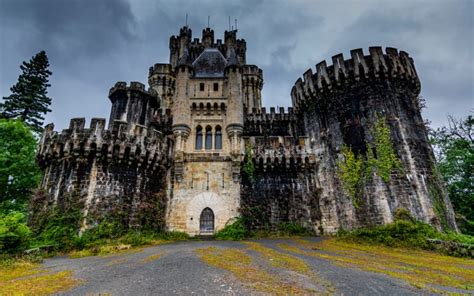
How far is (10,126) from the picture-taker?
20969mm

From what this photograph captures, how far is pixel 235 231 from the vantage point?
56.1ft

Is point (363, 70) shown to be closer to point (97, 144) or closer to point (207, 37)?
point (97, 144)

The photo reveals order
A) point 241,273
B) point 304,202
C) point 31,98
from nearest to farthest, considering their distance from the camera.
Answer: point 241,273, point 304,202, point 31,98

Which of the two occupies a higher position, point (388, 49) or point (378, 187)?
point (388, 49)

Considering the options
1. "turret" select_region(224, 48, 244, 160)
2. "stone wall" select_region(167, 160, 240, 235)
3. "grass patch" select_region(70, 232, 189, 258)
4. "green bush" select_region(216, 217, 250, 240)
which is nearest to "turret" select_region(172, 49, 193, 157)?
"stone wall" select_region(167, 160, 240, 235)

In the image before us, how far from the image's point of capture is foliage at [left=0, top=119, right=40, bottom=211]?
20548 mm

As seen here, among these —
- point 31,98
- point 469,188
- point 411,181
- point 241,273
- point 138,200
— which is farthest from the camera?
point 31,98

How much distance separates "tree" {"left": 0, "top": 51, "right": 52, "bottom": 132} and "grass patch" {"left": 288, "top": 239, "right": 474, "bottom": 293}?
97.4 ft

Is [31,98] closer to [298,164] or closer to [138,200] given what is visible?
[138,200]

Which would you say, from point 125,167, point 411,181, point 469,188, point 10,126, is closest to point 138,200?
point 125,167

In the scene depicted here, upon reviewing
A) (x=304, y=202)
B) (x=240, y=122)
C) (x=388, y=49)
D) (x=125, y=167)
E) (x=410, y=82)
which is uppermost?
(x=388, y=49)

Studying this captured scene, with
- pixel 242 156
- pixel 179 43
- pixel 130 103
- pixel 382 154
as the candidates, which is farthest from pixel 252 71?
pixel 382 154

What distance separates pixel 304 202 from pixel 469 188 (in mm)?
16565

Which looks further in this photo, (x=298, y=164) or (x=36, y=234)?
(x=298, y=164)
